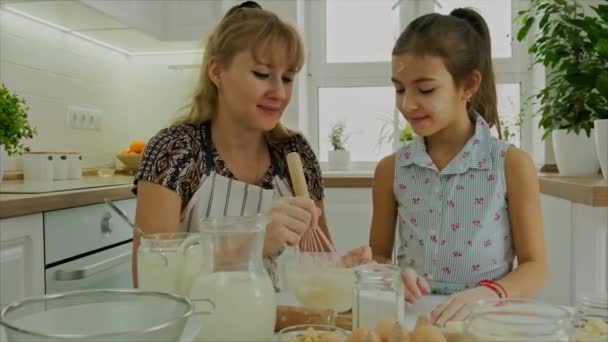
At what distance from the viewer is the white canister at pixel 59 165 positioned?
2.14m

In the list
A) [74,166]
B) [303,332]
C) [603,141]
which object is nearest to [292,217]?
[303,332]

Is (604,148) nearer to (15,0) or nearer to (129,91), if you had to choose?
(15,0)

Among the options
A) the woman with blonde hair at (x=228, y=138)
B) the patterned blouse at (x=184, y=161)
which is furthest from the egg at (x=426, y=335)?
the patterned blouse at (x=184, y=161)

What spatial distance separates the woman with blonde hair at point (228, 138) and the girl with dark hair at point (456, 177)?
0.77 feet

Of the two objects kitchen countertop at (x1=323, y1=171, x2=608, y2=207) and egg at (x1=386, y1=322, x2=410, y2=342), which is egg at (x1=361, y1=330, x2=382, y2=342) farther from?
kitchen countertop at (x1=323, y1=171, x2=608, y2=207)

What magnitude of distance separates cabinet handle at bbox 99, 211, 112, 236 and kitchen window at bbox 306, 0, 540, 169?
149 cm

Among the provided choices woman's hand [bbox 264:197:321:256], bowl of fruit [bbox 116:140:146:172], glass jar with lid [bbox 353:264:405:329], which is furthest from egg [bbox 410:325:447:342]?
bowl of fruit [bbox 116:140:146:172]

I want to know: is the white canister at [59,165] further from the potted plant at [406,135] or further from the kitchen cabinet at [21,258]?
the potted plant at [406,135]

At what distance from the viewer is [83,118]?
2.61 metres

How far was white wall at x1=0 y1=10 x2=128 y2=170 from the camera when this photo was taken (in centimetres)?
219

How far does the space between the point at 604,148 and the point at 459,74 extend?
0.79 m

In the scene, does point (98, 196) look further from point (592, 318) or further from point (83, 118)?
point (592, 318)

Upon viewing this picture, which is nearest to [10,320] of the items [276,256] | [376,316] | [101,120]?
[376,316]

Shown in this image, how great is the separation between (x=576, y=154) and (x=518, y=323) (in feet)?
6.21
